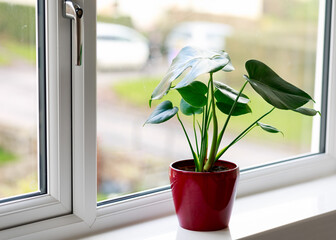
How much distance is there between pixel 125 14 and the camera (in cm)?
130

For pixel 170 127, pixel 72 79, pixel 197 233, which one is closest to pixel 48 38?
pixel 72 79

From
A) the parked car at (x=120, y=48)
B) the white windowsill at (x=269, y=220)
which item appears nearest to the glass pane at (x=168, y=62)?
the parked car at (x=120, y=48)

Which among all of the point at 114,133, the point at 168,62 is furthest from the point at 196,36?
the point at 114,133

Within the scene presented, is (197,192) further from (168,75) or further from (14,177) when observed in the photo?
(14,177)

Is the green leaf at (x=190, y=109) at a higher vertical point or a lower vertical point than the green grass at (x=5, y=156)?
higher

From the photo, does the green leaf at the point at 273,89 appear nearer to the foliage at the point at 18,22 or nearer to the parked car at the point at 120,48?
the parked car at the point at 120,48

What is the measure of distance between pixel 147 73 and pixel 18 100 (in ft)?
1.23

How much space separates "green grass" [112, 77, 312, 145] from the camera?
135 cm

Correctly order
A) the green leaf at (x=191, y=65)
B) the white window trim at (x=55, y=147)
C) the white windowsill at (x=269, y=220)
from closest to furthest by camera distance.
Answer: the green leaf at (x=191, y=65) < the white window trim at (x=55, y=147) < the white windowsill at (x=269, y=220)

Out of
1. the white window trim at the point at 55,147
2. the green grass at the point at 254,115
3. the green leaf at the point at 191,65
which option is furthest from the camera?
the green grass at the point at 254,115

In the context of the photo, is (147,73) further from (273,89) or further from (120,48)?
(273,89)

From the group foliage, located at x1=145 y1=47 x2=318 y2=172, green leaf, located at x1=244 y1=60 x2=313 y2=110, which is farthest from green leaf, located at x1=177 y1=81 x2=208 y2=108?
green leaf, located at x1=244 y1=60 x2=313 y2=110

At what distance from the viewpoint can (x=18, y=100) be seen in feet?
3.70

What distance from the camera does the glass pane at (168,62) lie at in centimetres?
130
